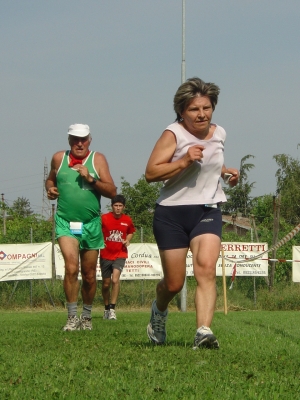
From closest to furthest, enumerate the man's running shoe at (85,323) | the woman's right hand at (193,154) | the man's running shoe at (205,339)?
the man's running shoe at (205,339) → the woman's right hand at (193,154) → the man's running shoe at (85,323)

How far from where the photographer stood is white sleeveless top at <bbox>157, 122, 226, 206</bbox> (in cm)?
637

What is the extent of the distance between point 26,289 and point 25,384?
1720 centimetres

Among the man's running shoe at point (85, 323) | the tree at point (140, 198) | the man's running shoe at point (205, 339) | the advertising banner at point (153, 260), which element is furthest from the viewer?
the tree at point (140, 198)

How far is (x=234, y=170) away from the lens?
6.73 m

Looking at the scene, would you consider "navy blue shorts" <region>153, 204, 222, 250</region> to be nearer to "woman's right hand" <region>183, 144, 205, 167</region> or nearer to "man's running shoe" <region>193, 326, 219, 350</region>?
"woman's right hand" <region>183, 144, 205, 167</region>

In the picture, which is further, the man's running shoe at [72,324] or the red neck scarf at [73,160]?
the red neck scarf at [73,160]

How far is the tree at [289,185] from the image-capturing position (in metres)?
63.3

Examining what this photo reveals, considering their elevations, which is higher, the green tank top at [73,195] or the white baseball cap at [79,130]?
the white baseball cap at [79,130]

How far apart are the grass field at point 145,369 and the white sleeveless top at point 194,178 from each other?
1.21 m

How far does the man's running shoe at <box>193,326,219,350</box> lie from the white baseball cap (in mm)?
3556

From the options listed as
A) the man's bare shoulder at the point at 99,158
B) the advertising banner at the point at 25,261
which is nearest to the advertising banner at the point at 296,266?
the advertising banner at the point at 25,261

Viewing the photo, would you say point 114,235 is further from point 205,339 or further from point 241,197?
point 241,197

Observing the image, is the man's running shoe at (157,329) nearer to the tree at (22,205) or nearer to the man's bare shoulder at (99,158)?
the man's bare shoulder at (99,158)

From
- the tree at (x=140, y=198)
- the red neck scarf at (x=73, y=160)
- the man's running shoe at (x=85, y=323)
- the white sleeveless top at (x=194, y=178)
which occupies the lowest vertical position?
the man's running shoe at (x=85, y=323)
